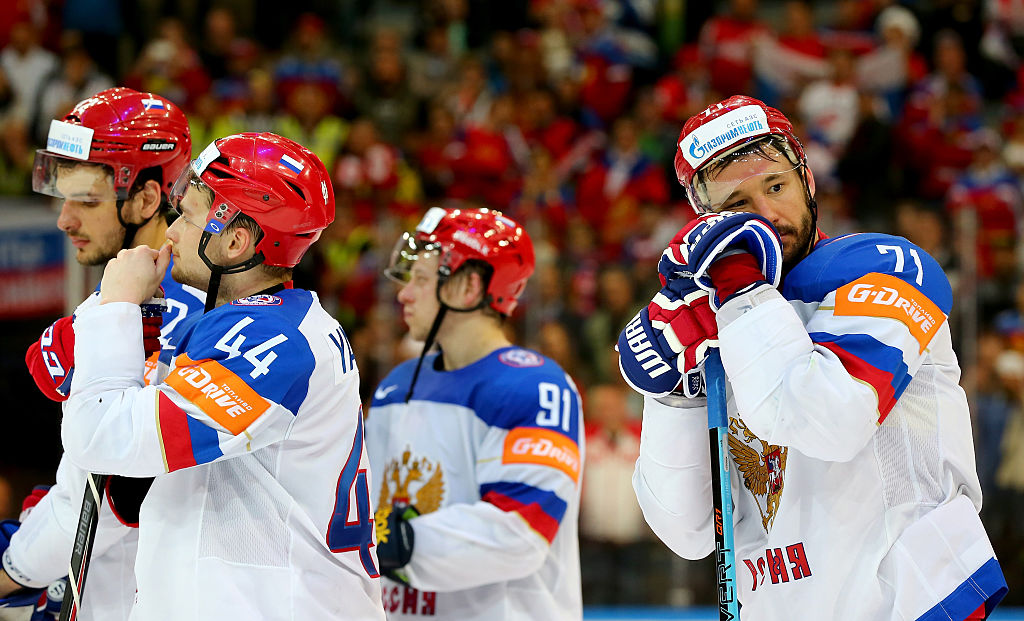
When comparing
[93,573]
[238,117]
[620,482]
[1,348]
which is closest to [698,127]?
[93,573]

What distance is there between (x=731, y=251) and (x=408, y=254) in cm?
162

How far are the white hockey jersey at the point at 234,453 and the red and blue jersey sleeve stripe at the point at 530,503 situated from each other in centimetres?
81

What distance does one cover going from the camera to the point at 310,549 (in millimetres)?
2486

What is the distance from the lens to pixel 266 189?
262 centimetres

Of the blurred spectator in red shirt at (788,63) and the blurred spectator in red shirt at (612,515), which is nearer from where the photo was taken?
the blurred spectator in red shirt at (612,515)

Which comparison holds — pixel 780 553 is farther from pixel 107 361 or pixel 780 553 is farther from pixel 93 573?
pixel 93 573

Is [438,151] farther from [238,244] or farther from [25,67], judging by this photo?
[238,244]

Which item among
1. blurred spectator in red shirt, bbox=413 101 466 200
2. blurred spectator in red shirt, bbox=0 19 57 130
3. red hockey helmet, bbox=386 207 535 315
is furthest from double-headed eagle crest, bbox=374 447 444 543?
blurred spectator in red shirt, bbox=0 19 57 130

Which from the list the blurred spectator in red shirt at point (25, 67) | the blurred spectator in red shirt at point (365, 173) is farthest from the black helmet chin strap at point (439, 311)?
the blurred spectator in red shirt at point (25, 67)

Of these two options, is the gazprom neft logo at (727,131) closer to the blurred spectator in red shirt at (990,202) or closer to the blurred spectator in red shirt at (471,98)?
the blurred spectator in red shirt at (990,202)

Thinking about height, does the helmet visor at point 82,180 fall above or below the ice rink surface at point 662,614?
above

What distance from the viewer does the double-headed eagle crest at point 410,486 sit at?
137 inches

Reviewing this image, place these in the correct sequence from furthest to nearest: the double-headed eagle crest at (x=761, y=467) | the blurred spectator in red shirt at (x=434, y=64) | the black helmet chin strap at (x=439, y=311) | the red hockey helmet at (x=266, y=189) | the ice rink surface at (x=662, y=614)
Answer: the blurred spectator in red shirt at (x=434, y=64)
the ice rink surface at (x=662, y=614)
the black helmet chin strap at (x=439, y=311)
the red hockey helmet at (x=266, y=189)
the double-headed eagle crest at (x=761, y=467)

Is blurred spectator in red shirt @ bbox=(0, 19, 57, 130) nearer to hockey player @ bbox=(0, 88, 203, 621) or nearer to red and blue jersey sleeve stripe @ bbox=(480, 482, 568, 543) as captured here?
hockey player @ bbox=(0, 88, 203, 621)
